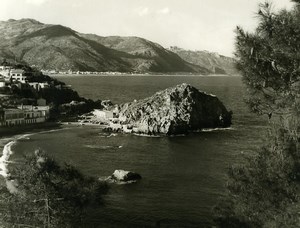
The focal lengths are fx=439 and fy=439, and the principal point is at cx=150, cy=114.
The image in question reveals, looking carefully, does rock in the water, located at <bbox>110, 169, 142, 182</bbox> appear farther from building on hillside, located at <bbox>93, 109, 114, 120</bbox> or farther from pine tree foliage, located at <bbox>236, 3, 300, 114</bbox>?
building on hillside, located at <bbox>93, 109, 114, 120</bbox>

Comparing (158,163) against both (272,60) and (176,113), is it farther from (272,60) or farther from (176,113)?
(272,60)

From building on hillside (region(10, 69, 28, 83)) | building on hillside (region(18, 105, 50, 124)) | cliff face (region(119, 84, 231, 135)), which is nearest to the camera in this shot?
cliff face (region(119, 84, 231, 135))

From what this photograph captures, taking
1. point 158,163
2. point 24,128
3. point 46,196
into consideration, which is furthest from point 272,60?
point 24,128

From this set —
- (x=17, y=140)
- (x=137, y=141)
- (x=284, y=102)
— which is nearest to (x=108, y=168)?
(x=137, y=141)

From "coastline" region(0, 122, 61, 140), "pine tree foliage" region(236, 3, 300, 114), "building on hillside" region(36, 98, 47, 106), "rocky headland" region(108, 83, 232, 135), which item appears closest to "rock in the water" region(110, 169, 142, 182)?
"pine tree foliage" region(236, 3, 300, 114)

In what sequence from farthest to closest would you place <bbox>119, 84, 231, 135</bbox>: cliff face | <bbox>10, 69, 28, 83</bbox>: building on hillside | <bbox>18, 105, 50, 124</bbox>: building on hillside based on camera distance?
<bbox>10, 69, 28, 83</bbox>: building on hillside < <bbox>18, 105, 50, 124</bbox>: building on hillside < <bbox>119, 84, 231, 135</bbox>: cliff face

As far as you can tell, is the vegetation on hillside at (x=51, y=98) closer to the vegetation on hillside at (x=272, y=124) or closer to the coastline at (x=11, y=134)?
the coastline at (x=11, y=134)
